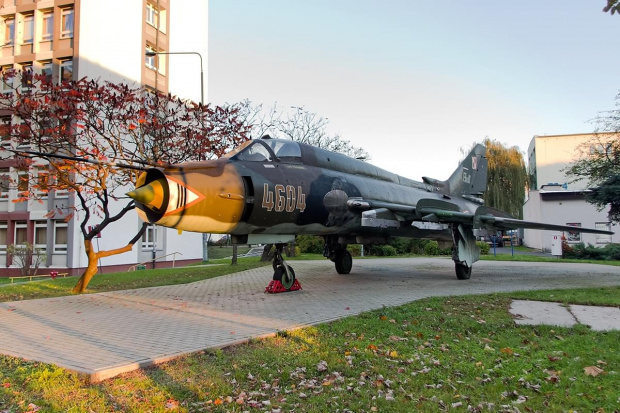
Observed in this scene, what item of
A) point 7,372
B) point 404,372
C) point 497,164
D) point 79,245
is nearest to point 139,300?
point 7,372

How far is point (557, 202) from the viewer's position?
3791 centimetres

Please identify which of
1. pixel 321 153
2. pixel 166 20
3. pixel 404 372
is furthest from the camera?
pixel 166 20

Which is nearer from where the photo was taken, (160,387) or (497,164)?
(160,387)

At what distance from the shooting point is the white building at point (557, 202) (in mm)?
35656

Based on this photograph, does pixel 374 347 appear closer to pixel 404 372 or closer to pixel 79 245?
pixel 404 372

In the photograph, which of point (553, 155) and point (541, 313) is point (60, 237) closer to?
point (541, 313)

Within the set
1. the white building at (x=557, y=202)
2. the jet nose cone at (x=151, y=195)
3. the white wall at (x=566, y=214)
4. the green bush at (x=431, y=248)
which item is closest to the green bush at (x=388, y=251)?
the green bush at (x=431, y=248)

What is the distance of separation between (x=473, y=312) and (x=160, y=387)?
18.7 feet

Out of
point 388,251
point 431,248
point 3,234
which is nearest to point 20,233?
point 3,234

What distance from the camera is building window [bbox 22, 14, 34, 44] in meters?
26.5

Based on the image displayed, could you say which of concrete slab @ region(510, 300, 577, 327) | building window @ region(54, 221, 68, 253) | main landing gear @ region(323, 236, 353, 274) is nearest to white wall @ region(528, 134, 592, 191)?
main landing gear @ region(323, 236, 353, 274)

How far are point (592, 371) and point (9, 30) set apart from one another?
34.8 meters

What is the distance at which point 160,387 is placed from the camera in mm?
4059

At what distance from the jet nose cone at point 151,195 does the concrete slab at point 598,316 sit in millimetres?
6913
